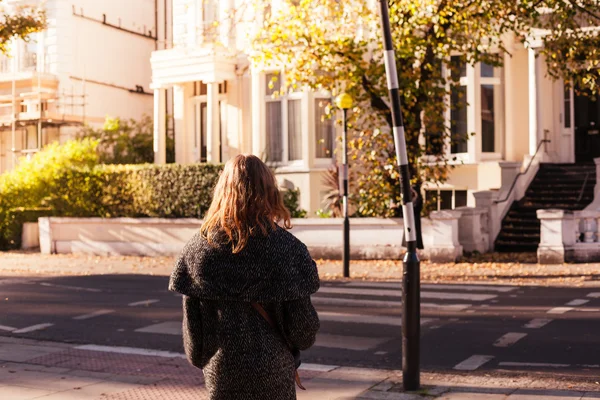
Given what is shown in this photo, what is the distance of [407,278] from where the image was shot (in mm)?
7504

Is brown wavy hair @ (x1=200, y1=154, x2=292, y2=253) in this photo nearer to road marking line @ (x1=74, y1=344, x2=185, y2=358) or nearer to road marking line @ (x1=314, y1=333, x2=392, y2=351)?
road marking line @ (x1=74, y1=344, x2=185, y2=358)

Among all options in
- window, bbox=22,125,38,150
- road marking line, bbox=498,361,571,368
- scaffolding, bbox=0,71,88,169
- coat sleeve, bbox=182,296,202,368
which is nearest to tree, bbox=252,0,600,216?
road marking line, bbox=498,361,571,368

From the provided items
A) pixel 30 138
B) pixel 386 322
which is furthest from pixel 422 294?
pixel 30 138

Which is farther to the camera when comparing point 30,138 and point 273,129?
point 30,138

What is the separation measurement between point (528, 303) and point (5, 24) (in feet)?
49.9

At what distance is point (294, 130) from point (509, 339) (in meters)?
18.4

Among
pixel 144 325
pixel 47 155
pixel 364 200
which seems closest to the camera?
pixel 144 325

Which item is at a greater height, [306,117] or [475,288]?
[306,117]

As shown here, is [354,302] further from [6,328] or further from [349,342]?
[6,328]

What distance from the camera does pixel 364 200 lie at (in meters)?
21.7

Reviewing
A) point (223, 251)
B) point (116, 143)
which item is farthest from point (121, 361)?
point (116, 143)

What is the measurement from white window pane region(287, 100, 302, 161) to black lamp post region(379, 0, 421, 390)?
66.0 ft

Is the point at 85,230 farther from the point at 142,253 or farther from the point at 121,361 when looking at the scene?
the point at 121,361

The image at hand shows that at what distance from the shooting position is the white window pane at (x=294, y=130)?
91.8 ft
